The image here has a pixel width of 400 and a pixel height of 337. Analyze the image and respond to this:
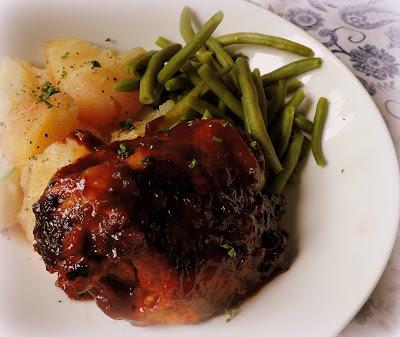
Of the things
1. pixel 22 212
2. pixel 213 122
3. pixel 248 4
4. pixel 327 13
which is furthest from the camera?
pixel 327 13

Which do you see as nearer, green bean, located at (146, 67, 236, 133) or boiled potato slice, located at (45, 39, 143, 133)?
green bean, located at (146, 67, 236, 133)

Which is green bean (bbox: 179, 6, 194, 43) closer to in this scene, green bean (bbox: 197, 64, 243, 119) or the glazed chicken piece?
green bean (bbox: 197, 64, 243, 119)

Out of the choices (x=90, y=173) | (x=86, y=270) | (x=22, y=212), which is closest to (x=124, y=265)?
(x=86, y=270)

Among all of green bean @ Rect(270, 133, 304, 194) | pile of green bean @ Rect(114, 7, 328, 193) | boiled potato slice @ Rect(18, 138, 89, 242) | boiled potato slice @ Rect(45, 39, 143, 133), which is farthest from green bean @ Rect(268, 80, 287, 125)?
boiled potato slice @ Rect(18, 138, 89, 242)

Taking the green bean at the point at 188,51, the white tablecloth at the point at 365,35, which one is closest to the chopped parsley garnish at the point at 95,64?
the green bean at the point at 188,51

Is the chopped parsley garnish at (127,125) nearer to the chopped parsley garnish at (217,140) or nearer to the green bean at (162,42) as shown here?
the green bean at (162,42)

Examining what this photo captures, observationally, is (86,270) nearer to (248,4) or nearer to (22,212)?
(22,212)
